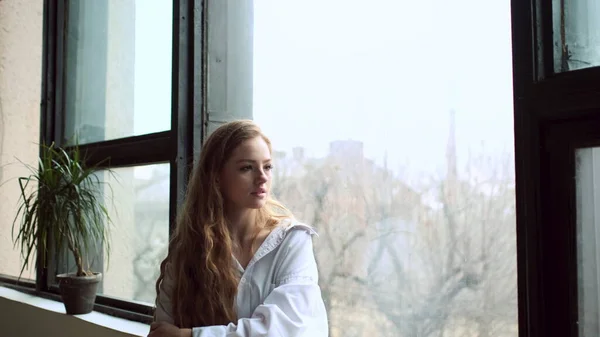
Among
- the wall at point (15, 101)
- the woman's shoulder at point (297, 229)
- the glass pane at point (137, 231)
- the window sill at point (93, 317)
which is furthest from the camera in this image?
the wall at point (15, 101)

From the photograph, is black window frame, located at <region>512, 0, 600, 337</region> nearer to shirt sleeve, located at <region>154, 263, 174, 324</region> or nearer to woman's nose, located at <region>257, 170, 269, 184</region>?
woman's nose, located at <region>257, 170, 269, 184</region>

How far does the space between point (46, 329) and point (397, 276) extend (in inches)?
84.0

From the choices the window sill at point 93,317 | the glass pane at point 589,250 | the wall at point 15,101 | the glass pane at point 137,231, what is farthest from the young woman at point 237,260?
the wall at point 15,101

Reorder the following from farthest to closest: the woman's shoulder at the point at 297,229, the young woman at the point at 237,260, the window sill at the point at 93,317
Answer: the window sill at the point at 93,317, the woman's shoulder at the point at 297,229, the young woman at the point at 237,260

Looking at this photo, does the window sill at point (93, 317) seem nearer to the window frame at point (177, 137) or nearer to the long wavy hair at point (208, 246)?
the window frame at point (177, 137)

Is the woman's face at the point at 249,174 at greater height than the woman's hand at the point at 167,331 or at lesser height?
greater

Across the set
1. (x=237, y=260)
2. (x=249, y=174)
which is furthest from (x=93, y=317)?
(x=249, y=174)

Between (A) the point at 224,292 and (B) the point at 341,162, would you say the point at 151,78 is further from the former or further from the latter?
(A) the point at 224,292

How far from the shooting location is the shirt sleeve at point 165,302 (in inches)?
65.3

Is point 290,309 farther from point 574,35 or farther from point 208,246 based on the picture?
point 574,35

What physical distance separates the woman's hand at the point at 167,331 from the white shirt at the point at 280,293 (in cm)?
3

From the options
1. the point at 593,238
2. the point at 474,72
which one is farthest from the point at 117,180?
the point at 593,238

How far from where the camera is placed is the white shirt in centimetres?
140

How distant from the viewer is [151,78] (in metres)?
2.76
